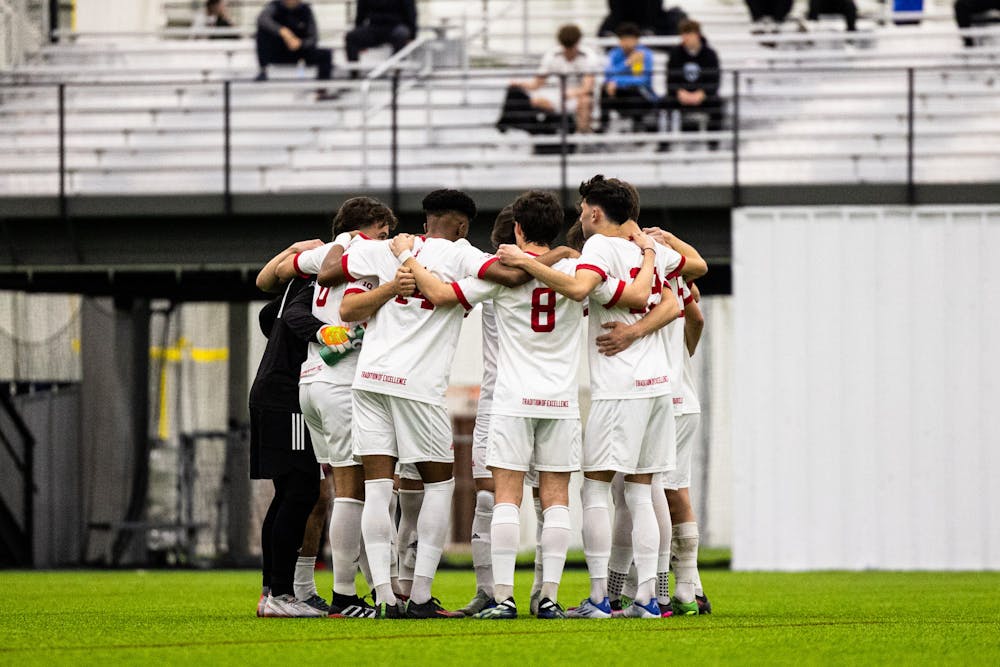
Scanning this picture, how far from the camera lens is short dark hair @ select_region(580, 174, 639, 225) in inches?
303

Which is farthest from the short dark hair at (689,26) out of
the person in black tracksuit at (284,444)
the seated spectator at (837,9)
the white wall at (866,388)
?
the person in black tracksuit at (284,444)

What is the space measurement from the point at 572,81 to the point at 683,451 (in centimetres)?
932

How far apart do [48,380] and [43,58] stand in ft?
17.4

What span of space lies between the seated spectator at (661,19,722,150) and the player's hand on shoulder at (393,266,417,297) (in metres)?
8.91

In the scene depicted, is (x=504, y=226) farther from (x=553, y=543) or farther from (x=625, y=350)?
(x=553, y=543)

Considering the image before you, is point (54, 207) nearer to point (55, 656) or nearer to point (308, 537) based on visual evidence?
point (308, 537)

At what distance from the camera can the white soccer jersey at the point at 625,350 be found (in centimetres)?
755

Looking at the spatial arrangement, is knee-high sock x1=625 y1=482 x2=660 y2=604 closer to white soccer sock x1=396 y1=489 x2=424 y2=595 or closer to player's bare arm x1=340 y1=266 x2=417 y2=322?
white soccer sock x1=396 y1=489 x2=424 y2=595

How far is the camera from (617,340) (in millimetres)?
7645

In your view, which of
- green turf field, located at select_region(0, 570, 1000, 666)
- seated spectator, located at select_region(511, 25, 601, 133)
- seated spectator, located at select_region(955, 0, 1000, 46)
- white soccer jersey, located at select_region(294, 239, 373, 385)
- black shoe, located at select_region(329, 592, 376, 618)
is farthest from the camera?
seated spectator, located at select_region(955, 0, 1000, 46)

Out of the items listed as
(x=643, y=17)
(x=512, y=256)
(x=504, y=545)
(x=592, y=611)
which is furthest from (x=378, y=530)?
(x=643, y=17)

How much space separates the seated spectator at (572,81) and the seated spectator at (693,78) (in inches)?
30.9

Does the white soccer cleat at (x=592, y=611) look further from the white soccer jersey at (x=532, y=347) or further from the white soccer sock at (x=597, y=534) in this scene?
the white soccer jersey at (x=532, y=347)

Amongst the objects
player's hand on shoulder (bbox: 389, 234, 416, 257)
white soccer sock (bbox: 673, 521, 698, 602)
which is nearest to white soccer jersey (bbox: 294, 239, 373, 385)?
player's hand on shoulder (bbox: 389, 234, 416, 257)
